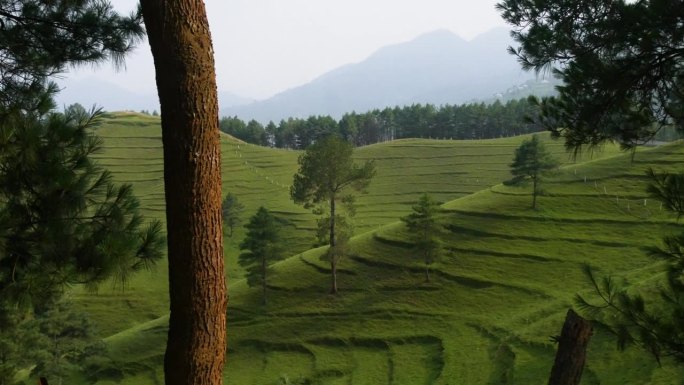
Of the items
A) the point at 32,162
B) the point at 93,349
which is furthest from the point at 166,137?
the point at 93,349

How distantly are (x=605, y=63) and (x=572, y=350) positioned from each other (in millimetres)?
4973

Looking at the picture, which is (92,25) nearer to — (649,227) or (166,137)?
(166,137)

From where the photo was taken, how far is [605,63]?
28.5 ft

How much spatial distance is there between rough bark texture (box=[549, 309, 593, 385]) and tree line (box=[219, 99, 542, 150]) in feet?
413

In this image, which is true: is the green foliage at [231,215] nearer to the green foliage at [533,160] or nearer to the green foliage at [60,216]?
the green foliage at [533,160]

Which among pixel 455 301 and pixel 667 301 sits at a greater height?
pixel 667 301

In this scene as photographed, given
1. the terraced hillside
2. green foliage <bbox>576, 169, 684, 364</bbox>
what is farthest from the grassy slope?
green foliage <bbox>576, 169, 684, 364</bbox>

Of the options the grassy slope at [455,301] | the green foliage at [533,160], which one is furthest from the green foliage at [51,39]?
the green foliage at [533,160]

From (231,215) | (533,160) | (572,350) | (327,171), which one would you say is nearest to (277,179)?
(231,215)

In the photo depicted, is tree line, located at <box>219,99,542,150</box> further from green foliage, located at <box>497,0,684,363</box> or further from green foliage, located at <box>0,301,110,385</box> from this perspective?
green foliage, located at <box>497,0,684,363</box>

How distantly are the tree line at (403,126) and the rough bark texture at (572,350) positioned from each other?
126 m

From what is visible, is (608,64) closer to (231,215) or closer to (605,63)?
(605,63)

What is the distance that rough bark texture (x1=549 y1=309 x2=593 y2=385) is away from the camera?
22.0ft

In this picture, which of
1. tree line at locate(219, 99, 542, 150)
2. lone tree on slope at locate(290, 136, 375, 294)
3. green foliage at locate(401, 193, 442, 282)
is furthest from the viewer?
tree line at locate(219, 99, 542, 150)
